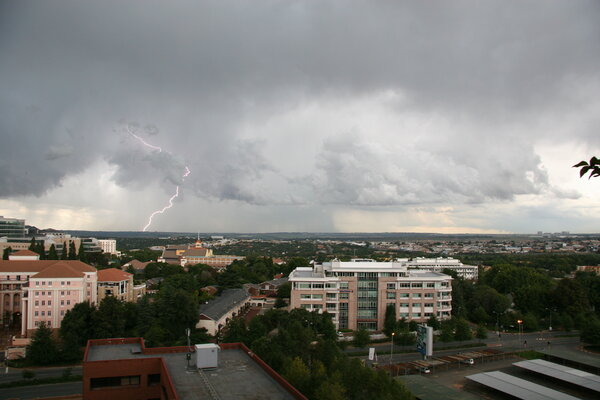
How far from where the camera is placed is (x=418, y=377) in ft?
109

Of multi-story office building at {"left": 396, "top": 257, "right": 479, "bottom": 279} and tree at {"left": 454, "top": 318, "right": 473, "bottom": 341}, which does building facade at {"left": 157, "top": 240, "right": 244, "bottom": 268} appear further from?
tree at {"left": 454, "top": 318, "right": 473, "bottom": 341}

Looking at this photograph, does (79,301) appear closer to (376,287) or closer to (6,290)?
(6,290)

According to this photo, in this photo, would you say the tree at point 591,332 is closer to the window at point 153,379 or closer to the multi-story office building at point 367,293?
the multi-story office building at point 367,293

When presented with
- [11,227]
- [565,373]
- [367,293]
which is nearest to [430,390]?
[565,373]

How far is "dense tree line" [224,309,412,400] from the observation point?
22.9 metres

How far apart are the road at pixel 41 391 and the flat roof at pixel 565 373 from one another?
3300 cm

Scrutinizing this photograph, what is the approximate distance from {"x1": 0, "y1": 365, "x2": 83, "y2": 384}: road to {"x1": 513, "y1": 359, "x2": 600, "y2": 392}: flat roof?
114 feet

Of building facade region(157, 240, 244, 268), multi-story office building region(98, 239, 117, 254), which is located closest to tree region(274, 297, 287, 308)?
building facade region(157, 240, 244, 268)

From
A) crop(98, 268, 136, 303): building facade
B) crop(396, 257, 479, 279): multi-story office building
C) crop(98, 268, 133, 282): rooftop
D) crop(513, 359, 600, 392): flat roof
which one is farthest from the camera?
crop(396, 257, 479, 279): multi-story office building

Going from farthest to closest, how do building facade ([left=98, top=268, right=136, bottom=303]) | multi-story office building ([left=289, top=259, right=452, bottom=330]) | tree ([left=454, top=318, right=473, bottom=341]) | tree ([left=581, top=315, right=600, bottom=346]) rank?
building facade ([left=98, top=268, right=136, bottom=303]), multi-story office building ([left=289, top=259, right=452, bottom=330]), tree ([left=454, top=318, right=473, bottom=341]), tree ([left=581, top=315, right=600, bottom=346])

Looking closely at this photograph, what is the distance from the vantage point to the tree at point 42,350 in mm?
37625

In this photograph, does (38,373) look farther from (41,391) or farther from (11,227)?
(11,227)

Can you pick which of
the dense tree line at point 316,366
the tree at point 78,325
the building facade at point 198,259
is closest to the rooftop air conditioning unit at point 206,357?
the dense tree line at point 316,366

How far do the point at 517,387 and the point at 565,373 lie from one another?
571 cm
